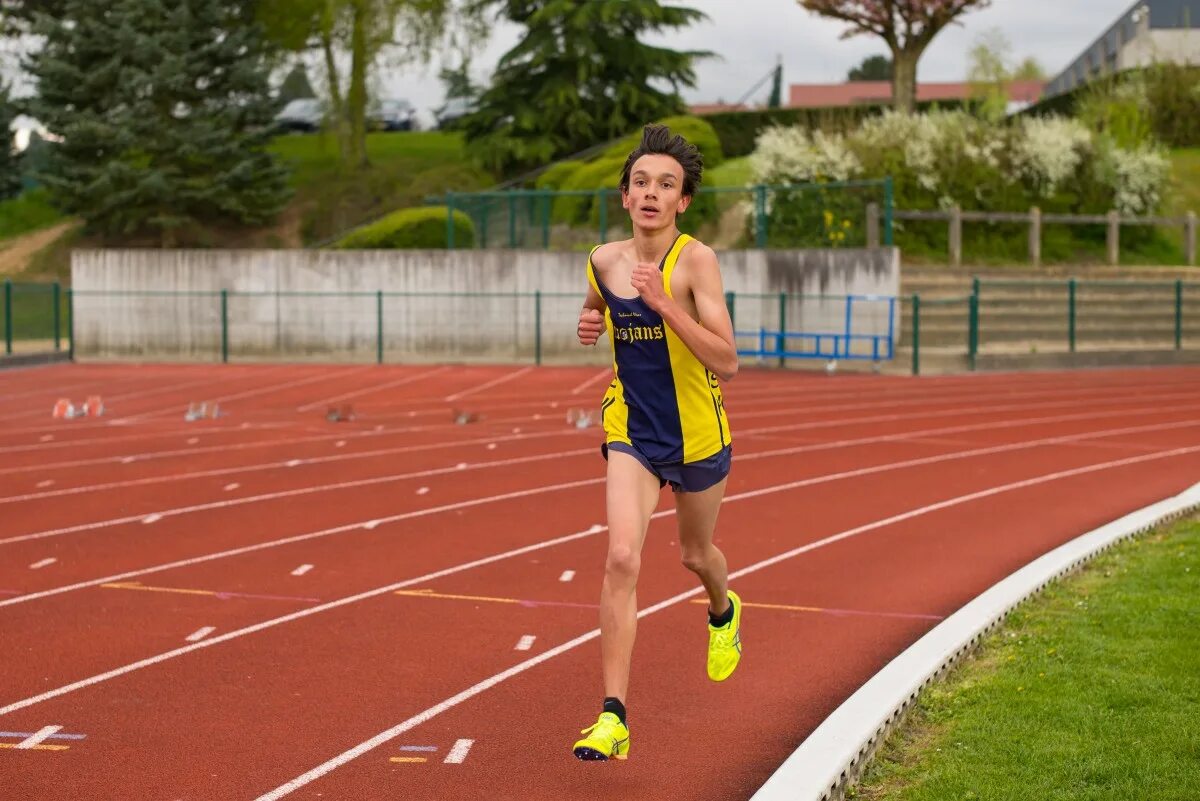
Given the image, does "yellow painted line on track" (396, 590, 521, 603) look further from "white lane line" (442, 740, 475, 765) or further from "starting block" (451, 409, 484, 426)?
"starting block" (451, 409, 484, 426)

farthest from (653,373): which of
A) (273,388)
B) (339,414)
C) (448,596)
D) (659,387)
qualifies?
(273,388)

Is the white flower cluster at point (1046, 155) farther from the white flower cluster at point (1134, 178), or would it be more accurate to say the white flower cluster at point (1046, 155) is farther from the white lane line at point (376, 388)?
the white lane line at point (376, 388)

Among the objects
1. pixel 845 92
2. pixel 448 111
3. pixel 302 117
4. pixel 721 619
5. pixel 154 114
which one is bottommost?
pixel 721 619

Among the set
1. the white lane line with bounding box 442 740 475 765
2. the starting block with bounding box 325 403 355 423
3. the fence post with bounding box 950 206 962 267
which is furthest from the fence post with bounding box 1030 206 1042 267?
the white lane line with bounding box 442 740 475 765

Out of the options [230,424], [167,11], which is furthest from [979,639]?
[167,11]

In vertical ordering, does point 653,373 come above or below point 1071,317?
above

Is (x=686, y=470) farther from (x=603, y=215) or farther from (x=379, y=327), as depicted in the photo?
(x=603, y=215)

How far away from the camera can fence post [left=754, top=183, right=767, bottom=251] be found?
2969cm

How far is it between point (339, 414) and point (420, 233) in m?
14.7

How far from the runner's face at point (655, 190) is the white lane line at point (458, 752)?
200 cm

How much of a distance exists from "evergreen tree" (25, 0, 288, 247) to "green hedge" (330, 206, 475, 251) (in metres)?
10.8

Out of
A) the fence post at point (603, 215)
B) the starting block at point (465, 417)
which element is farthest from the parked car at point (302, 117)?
the starting block at point (465, 417)

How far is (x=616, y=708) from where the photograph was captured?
519 cm

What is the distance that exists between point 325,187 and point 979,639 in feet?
143
